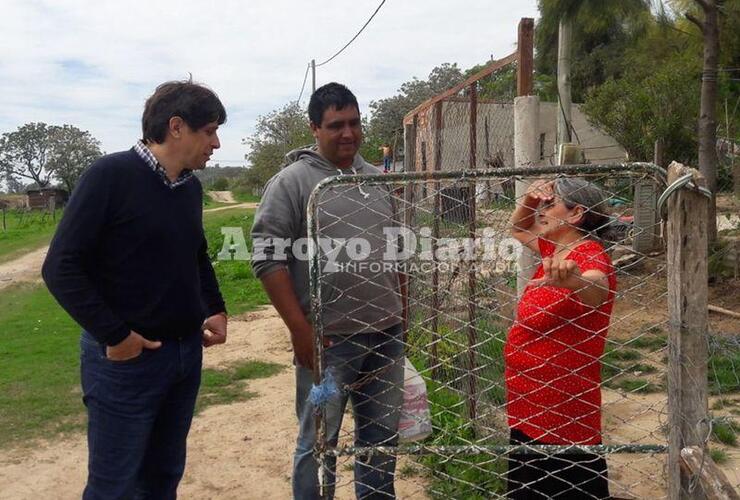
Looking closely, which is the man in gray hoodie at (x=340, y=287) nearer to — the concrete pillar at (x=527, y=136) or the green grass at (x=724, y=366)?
the concrete pillar at (x=527, y=136)

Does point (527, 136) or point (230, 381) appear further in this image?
point (230, 381)

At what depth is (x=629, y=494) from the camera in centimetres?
304

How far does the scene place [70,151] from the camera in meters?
54.7

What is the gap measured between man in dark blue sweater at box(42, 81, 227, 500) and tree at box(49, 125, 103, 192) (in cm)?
5147

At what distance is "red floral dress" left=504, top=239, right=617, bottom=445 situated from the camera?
2027 millimetres

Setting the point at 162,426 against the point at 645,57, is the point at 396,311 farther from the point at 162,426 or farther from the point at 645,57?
the point at 645,57

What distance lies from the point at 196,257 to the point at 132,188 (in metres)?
0.40

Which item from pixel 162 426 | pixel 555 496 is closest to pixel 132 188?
pixel 162 426

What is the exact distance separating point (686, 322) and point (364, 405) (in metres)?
1.17

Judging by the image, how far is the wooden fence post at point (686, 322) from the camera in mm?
1682

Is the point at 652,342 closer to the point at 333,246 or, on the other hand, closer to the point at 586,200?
the point at 586,200

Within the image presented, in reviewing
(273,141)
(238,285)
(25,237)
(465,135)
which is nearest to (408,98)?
(273,141)

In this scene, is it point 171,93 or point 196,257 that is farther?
point 196,257

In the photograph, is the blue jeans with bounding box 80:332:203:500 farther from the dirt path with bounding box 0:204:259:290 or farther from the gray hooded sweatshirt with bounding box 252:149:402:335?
the dirt path with bounding box 0:204:259:290
